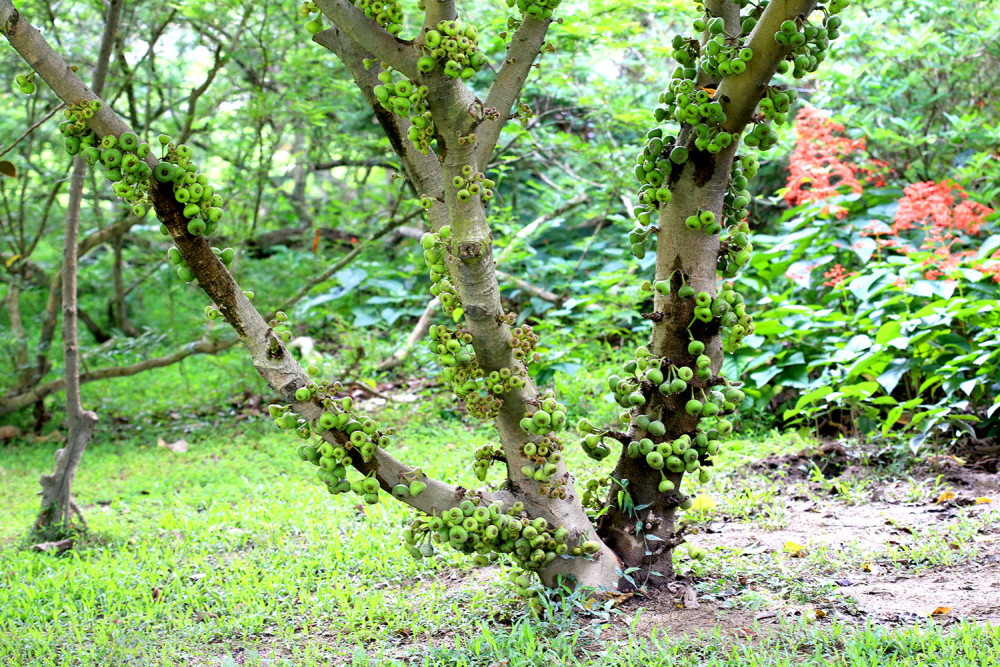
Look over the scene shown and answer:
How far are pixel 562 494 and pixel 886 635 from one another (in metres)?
0.91

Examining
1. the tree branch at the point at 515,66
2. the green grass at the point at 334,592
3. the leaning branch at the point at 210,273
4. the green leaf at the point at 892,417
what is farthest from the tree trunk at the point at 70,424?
the green leaf at the point at 892,417

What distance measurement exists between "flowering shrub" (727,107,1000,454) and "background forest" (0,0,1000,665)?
0.07ft

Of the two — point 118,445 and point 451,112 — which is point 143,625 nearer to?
point 451,112

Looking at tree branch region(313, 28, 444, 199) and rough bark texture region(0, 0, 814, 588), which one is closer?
rough bark texture region(0, 0, 814, 588)

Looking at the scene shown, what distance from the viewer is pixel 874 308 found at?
13.8 ft

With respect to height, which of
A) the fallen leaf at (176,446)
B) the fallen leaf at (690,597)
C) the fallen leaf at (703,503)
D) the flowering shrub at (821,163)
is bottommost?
the fallen leaf at (176,446)

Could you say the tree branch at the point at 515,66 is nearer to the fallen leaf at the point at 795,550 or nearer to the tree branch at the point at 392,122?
the tree branch at the point at 392,122

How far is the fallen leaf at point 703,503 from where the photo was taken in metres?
3.31

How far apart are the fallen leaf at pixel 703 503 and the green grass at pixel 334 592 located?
5cm

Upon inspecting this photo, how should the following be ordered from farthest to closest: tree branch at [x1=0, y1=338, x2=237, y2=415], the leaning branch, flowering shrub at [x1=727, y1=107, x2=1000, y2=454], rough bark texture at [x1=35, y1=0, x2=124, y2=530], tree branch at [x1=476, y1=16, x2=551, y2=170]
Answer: tree branch at [x1=0, y1=338, x2=237, y2=415] < flowering shrub at [x1=727, y1=107, x2=1000, y2=454] < rough bark texture at [x1=35, y1=0, x2=124, y2=530] < tree branch at [x1=476, y1=16, x2=551, y2=170] < the leaning branch

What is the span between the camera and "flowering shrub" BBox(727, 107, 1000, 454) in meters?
3.82

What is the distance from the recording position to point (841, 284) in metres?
4.52

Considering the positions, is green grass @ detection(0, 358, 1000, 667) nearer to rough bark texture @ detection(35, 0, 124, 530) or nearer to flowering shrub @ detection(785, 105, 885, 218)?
rough bark texture @ detection(35, 0, 124, 530)

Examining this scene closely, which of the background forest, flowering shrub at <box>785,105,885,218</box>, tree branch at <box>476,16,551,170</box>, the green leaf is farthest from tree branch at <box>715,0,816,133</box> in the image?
flowering shrub at <box>785,105,885,218</box>
